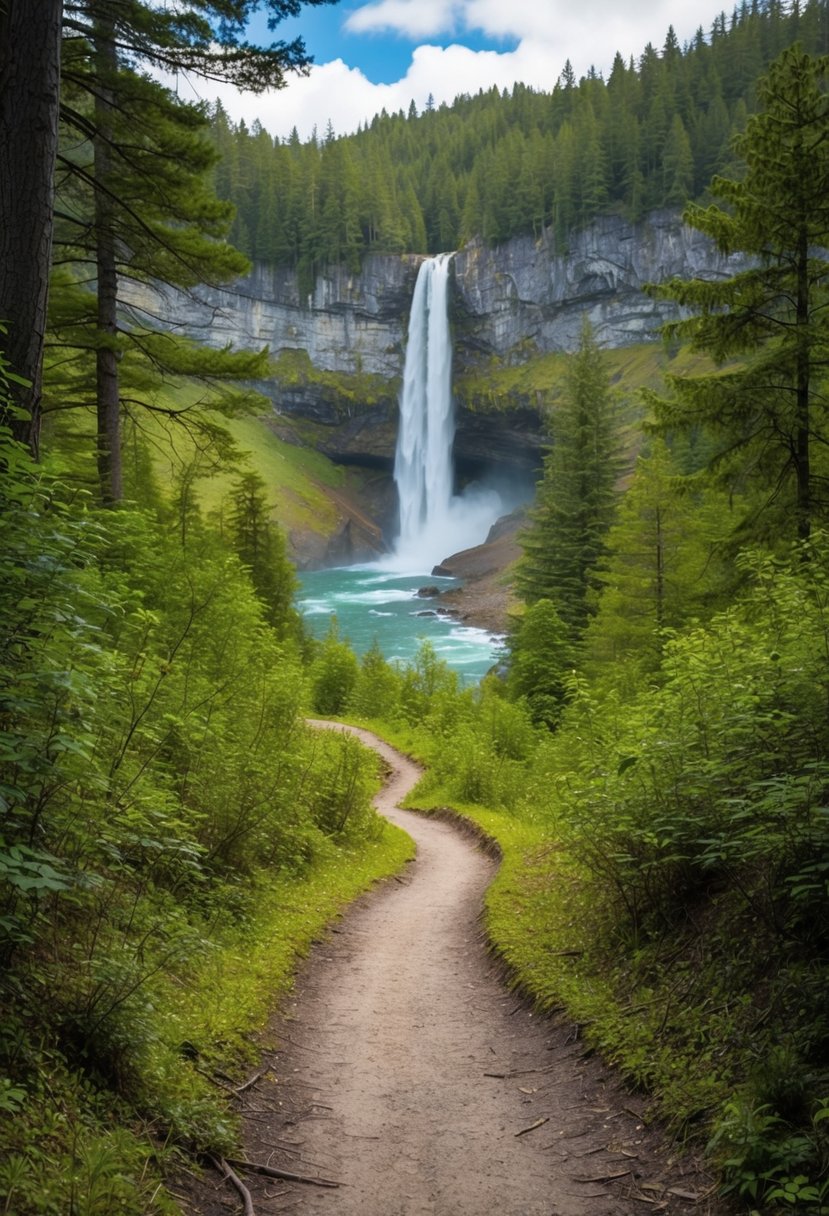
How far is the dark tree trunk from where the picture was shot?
477 cm

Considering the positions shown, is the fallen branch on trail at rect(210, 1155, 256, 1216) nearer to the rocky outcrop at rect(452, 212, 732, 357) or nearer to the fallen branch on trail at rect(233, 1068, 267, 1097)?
the fallen branch on trail at rect(233, 1068, 267, 1097)

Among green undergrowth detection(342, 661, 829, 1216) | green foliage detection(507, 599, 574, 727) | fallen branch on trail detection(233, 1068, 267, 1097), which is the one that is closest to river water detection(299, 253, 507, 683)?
green foliage detection(507, 599, 574, 727)

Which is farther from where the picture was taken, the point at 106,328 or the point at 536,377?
the point at 536,377

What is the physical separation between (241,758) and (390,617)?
5371 centimetres

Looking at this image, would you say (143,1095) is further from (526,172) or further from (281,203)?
(281,203)

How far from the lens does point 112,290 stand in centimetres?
996

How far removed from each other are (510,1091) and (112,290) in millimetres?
9921

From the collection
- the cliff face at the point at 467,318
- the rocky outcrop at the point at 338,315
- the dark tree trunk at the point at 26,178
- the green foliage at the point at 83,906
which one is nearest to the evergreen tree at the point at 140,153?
the dark tree trunk at the point at 26,178

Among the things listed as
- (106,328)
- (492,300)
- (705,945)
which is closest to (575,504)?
(106,328)

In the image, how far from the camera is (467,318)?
3757 inches

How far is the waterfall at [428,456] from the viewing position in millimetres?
85625

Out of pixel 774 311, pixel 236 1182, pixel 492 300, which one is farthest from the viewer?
pixel 492 300

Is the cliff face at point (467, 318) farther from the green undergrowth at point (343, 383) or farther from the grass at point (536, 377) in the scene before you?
the grass at point (536, 377)

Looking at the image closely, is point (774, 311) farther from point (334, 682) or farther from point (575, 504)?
point (334, 682)
